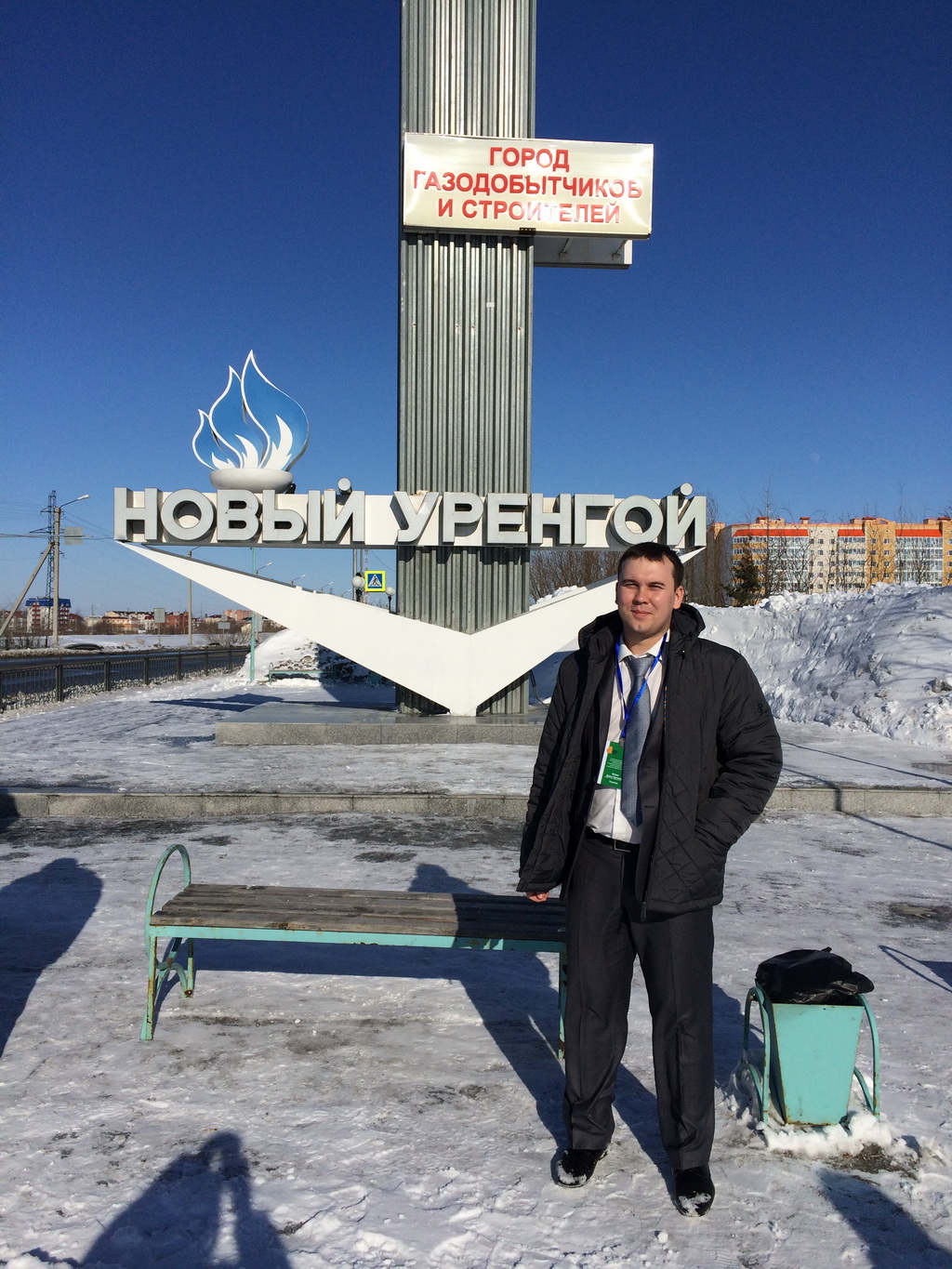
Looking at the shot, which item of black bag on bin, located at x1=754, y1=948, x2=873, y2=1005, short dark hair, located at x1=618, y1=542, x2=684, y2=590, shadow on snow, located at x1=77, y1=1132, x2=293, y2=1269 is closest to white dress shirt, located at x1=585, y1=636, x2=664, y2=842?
short dark hair, located at x1=618, y1=542, x2=684, y2=590

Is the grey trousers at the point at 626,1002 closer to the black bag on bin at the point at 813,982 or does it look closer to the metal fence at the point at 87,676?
the black bag on bin at the point at 813,982

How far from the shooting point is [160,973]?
4.14 meters

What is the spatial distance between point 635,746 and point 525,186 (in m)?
14.4

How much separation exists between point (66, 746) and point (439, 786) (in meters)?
6.36

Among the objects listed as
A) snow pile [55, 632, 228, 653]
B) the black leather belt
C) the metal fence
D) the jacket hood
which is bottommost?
snow pile [55, 632, 228, 653]

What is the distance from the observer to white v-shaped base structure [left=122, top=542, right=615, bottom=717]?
1423cm

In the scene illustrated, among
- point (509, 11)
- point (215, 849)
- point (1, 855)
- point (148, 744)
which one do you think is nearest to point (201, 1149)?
point (215, 849)

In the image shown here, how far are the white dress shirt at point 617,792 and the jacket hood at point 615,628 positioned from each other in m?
0.08

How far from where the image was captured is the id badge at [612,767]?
3.02 metres

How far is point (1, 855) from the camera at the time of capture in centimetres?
725

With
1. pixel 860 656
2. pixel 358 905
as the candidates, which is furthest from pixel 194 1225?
pixel 860 656

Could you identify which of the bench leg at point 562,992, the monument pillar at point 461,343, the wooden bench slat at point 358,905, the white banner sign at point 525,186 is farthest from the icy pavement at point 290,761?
the white banner sign at point 525,186

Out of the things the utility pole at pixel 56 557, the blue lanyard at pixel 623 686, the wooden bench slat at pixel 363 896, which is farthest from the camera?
the utility pole at pixel 56 557

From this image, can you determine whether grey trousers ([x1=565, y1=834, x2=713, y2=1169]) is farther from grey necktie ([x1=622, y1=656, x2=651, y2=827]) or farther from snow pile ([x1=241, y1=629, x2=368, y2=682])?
snow pile ([x1=241, y1=629, x2=368, y2=682])
